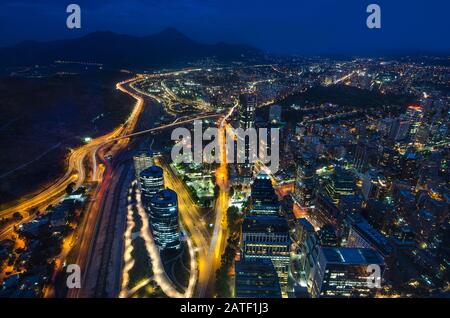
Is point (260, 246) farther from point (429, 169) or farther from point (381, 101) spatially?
point (381, 101)

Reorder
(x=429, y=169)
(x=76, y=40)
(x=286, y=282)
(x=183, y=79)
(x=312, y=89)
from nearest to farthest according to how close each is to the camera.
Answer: (x=286, y=282)
(x=429, y=169)
(x=312, y=89)
(x=183, y=79)
(x=76, y=40)

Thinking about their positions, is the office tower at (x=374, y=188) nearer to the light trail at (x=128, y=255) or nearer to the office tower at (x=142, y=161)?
the office tower at (x=142, y=161)

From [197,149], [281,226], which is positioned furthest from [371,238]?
[197,149]

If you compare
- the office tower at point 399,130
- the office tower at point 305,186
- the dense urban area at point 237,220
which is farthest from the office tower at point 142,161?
the office tower at point 399,130

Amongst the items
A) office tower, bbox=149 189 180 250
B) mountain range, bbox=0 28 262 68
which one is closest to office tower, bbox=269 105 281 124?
office tower, bbox=149 189 180 250

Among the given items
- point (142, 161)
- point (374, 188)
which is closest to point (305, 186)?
point (374, 188)

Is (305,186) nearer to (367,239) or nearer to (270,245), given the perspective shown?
(367,239)

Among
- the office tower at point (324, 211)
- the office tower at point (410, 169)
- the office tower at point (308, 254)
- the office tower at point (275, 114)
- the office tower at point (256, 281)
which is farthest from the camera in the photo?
the office tower at point (275, 114)
